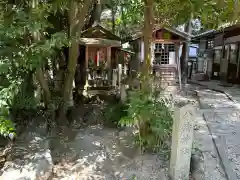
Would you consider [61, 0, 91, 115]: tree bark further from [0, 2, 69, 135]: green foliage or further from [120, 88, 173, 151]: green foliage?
[120, 88, 173, 151]: green foliage

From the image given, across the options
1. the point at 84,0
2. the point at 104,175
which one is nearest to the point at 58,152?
the point at 104,175

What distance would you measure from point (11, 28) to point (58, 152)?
265 cm

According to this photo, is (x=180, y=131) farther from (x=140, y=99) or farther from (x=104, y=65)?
(x=104, y=65)

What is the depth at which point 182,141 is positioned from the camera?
3.76 metres

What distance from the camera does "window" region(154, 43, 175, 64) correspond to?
513 inches

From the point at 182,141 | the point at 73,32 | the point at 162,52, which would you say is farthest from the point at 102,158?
the point at 162,52

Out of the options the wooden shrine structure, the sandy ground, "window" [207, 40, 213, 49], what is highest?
"window" [207, 40, 213, 49]

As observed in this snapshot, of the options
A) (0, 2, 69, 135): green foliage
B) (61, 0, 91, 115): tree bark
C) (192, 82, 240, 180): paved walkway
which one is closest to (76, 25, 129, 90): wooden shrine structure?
(61, 0, 91, 115): tree bark

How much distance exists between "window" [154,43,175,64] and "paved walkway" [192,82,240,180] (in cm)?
410

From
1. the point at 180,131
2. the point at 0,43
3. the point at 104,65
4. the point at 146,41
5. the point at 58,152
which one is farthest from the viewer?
the point at 104,65

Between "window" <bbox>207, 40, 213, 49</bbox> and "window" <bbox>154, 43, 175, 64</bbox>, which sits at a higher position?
"window" <bbox>207, 40, 213, 49</bbox>

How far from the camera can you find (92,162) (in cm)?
482

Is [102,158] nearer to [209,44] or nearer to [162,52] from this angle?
[162,52]

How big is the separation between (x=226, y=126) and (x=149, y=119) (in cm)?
246
